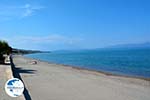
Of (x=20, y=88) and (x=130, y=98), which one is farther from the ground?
(x=20, y=88)

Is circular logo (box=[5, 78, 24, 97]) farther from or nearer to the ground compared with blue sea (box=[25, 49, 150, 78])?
farther from the ground

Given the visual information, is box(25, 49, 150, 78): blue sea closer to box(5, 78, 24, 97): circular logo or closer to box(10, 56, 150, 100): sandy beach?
box(10, 56, 150, 100): sandy beach

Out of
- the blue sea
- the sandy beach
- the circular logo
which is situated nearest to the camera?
the circular logo

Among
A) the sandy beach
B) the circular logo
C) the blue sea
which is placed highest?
the circular logo

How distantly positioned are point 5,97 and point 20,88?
5.46 metres

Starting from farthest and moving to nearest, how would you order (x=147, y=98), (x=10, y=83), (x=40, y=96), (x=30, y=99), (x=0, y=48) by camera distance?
(x=0, y=48), (x=147, y=98), (x=40, y=96), (x=30, y=99), (x=10, y=83)

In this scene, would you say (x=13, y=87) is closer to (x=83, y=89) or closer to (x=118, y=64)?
(x=83, y=89)

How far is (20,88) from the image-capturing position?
15.0 feet

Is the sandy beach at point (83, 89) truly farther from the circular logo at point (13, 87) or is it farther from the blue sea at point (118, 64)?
the blue sea at point (118, 64)

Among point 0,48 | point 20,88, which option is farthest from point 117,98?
point 0,48

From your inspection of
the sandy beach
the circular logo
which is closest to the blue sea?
the sandy beach

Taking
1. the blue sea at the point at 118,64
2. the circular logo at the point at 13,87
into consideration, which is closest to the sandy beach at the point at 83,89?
the circular logo at the point at 13,87

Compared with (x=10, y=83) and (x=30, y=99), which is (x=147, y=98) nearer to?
(x=30, y=99)

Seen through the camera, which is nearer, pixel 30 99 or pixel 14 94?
pixel 14 94
